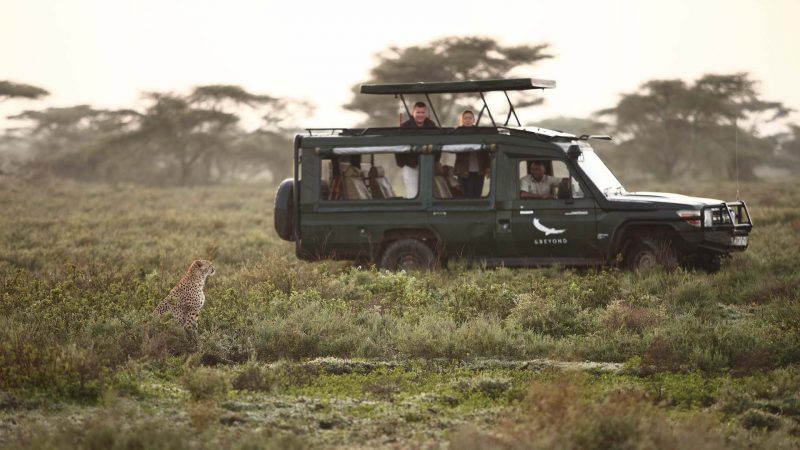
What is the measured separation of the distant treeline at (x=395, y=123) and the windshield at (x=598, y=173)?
27.4 m

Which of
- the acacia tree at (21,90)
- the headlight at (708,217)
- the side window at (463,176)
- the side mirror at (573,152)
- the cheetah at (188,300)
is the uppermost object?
the acacia tree at (21,90)

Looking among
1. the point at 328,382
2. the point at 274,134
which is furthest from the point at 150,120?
the point at 328,382

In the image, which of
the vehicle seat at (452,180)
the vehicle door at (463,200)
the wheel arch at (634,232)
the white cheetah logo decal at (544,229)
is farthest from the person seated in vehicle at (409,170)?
the wheel arch at (634,232)

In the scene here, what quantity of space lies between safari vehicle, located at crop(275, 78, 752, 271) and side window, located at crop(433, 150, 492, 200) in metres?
0.02

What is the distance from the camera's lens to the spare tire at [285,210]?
13289 mm

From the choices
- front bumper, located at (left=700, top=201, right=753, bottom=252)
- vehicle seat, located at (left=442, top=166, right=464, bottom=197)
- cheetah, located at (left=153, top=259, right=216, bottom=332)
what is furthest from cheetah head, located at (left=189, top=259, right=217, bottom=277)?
front bumper, located at (left=700, top=201, right=753, bottom=252)

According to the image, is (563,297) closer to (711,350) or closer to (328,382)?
(711,350)

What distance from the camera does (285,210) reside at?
1329 cm

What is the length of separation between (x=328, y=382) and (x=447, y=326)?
176 centimetres

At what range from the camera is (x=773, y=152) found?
5131 centimetres

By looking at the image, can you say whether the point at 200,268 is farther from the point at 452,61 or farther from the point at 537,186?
the point at 452,61

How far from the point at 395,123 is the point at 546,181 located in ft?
110

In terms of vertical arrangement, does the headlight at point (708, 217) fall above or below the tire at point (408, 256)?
above

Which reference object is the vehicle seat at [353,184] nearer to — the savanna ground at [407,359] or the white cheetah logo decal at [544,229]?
the savanna ground at [407,359]
